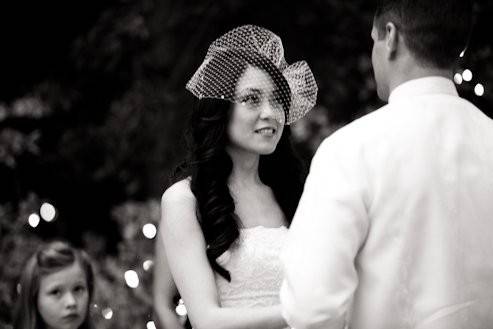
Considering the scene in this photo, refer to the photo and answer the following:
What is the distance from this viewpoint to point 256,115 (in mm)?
3865

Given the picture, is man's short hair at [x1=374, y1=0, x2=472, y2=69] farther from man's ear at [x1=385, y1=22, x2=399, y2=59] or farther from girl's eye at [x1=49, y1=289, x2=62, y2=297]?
Answer: girl's eye at [x1=49, y1=289, x2=62, y2=297]

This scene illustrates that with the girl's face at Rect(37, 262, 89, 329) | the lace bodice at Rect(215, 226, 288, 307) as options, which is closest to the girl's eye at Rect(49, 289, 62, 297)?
the girl's face at Rect(37, 262, 89, 329)

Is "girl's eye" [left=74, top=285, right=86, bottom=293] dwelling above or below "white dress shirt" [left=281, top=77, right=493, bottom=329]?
below

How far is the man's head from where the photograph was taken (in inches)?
120

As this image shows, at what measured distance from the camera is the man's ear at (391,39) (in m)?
3.07

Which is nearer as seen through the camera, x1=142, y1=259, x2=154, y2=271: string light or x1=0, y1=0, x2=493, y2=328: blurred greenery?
x1=142, y1=259, x2=154, y2=271: string light

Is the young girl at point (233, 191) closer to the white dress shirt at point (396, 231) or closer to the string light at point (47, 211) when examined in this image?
the white dress shirt at point (396, 231)

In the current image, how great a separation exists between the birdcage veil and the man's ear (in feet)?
2.89

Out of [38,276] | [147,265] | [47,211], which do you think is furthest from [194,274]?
[47,211]

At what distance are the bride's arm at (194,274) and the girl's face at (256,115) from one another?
27 centimetres

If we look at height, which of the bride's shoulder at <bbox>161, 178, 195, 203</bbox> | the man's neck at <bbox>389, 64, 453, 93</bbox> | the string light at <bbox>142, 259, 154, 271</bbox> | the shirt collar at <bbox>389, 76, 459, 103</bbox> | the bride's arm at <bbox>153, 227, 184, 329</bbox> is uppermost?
the man's neck at <bbox>389, 64, 453, 93</bbox>

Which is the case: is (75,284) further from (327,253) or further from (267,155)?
(327,253)

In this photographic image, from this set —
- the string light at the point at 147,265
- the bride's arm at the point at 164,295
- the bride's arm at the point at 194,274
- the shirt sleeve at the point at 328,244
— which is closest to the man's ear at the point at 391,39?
the shirt sleeve at the point at 328,244

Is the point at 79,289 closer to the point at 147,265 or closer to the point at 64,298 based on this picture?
the point at 64,298
